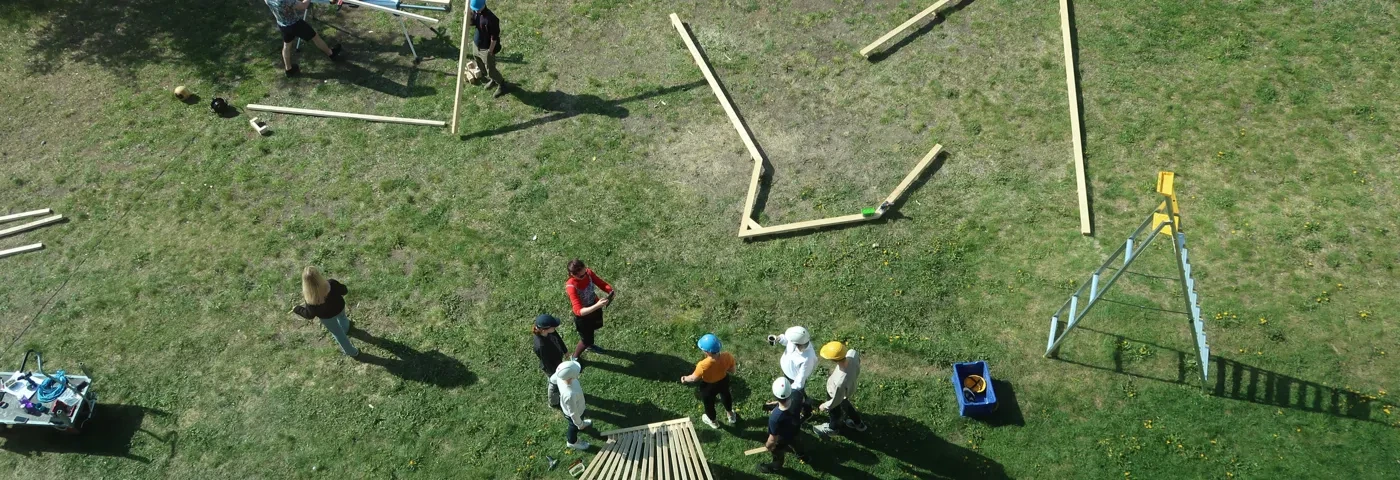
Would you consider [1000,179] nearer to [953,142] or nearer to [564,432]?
[953,142]

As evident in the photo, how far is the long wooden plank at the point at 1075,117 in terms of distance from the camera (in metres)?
11.2

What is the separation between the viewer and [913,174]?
39.1 ft

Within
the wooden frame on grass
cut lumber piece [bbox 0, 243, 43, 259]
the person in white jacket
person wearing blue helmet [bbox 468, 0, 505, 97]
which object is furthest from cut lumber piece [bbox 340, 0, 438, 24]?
the person in white jacket

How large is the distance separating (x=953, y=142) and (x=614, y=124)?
5125mm

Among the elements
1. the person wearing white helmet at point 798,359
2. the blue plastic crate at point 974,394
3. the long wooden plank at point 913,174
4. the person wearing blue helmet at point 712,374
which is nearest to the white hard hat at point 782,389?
the person wearing white helmet at point 798,359

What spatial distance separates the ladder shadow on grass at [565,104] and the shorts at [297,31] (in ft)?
11.4

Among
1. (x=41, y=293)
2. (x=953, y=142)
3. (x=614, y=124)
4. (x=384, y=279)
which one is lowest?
(x=41, y=293)

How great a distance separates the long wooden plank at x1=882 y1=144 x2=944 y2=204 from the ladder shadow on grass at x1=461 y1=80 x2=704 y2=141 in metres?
3.77

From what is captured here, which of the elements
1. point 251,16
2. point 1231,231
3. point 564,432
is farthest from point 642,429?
point 251,16

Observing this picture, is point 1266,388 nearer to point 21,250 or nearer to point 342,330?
point 342,330

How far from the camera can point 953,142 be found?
1241 cm

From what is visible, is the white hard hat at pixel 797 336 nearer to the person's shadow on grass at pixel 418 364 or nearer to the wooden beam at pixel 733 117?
the wooden beam at pixel 733 117

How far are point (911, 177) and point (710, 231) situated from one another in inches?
116

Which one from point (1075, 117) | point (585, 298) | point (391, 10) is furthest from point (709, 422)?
point (391, 10)
